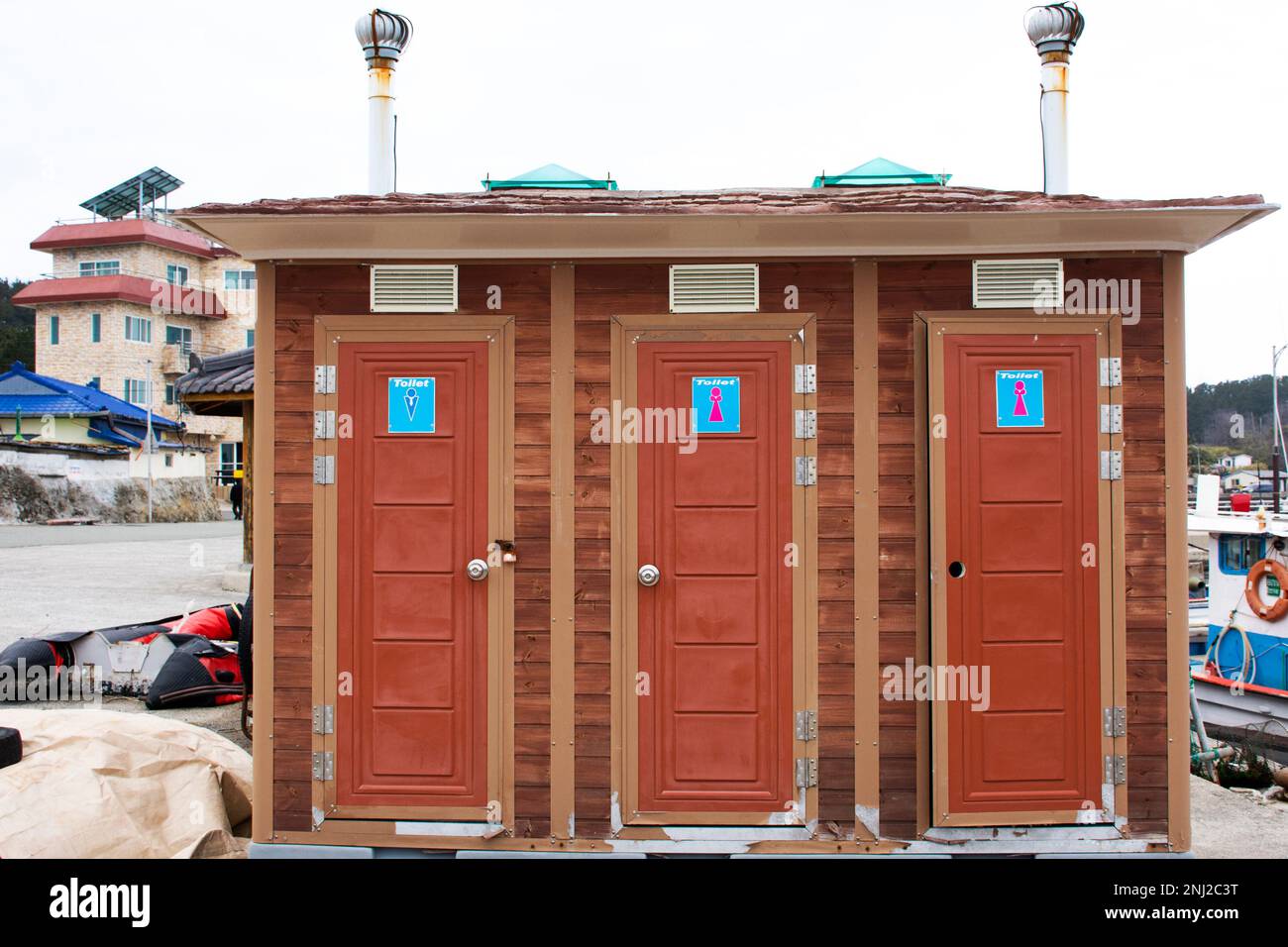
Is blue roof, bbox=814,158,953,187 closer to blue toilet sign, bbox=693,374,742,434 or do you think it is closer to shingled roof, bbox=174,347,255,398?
blue toilet sign, bbox=693,374,742,434

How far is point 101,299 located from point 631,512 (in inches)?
2027

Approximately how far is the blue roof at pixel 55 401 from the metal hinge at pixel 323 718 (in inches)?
1659

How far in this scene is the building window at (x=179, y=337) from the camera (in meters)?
49.8

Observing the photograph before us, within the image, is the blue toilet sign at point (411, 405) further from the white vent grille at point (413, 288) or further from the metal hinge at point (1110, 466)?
the metal hinge at point (1110, 466)

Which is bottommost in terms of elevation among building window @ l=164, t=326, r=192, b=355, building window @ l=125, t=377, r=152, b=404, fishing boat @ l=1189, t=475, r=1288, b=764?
fishing boat @ l=1189, t=475, r=1288, b=764

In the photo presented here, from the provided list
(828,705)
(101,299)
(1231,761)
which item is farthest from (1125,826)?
(101,299)

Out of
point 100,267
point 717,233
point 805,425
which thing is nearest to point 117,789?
point 805,425

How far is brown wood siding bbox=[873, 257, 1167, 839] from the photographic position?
156 inches

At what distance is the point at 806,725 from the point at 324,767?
2.16m

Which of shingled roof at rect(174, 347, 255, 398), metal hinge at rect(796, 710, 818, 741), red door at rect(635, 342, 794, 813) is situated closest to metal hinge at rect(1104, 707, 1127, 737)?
metal hinge at rect(796, 710, 818, 741)

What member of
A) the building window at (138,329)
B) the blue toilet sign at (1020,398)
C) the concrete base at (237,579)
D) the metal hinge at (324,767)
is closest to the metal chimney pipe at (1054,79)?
the blue toilet sign at (1020,398)

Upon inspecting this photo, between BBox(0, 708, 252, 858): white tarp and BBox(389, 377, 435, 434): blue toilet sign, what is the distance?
6.86ft

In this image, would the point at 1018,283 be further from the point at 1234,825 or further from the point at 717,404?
the point at 1234,825

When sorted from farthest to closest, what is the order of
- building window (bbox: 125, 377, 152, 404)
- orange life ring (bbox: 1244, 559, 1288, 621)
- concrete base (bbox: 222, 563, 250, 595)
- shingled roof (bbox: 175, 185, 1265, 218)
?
building window (bbox: 125, 377, 152, 404)
concrete base (bbox: 222, 563, 250, 595)
orange life ring (bbox: 1244, 559, 1288, 621)
shingled roof (bbox: 175, 185, 1265, 218)
